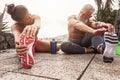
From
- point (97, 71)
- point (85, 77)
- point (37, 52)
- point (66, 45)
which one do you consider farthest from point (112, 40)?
point (37, 52)

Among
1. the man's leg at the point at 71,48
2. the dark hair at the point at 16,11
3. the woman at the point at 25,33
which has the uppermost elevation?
the dark hair at the point at 16,11

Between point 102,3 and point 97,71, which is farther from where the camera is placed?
point 102,3

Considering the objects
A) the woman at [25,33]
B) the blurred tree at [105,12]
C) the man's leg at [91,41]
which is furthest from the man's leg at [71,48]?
the blurred tree at [105,12]

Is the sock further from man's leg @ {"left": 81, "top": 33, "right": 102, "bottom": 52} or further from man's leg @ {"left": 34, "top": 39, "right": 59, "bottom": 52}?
man's leg @ {"left": 34, "top": 39, "right": 59, "bottom": 52}

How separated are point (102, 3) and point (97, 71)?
701 centimetres

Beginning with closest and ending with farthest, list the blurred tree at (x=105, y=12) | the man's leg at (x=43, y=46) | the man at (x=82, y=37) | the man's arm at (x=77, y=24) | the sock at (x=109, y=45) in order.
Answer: the sock at (x=109, y=45) < the man's arm at (x=77, y=24) < the man at (x=82, y=37) < the man's leg at (x=43, y=46) < the blurred tree at (x=105, y=12)

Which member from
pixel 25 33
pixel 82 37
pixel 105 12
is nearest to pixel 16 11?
pixel 25 33

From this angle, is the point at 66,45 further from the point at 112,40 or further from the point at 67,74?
the point at 67,74

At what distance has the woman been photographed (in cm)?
180

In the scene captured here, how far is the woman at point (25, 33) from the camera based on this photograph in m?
1.80

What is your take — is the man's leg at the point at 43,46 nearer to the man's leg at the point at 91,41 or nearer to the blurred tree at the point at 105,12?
the man's leg at the point at 91,41

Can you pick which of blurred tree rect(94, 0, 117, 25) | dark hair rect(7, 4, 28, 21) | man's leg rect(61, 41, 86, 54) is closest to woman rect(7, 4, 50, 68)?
dark hair rect(7, 4, 28, 21)

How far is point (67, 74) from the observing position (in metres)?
1.66

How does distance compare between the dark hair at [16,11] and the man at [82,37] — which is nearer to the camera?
the dark hair at [16,11]
